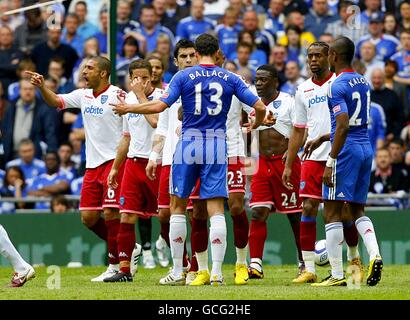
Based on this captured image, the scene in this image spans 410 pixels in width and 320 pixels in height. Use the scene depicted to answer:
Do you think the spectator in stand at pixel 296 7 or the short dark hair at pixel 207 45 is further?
the spectator in stand at pixel 296 7

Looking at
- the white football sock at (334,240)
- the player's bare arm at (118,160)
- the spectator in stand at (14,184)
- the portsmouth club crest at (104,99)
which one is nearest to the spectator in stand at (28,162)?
the spectator in stand at (14,184)

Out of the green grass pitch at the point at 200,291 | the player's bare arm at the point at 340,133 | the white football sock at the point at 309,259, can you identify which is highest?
the player's bare arm at the point at 340,133

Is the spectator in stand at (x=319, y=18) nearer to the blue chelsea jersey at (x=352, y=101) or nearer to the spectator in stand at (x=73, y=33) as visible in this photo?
the spectator in stand at (x=73, y=33)

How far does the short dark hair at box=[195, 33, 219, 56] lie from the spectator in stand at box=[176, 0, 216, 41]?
9.76 m

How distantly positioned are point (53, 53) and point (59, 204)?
4059 mm

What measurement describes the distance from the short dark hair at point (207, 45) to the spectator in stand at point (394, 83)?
902cm

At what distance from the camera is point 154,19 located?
23.1 metres

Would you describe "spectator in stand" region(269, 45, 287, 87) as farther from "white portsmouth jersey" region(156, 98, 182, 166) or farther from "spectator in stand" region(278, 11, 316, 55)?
"white portsmouth jersey" region(156, 98, 182, 166)

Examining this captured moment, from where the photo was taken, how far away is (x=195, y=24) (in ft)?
75.0

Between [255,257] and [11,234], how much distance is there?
230 inches

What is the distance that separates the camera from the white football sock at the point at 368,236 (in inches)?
503

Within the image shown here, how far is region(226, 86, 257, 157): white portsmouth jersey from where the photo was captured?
14.3 meters

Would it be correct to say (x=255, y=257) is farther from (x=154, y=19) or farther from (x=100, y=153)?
(x=154, y=19)
